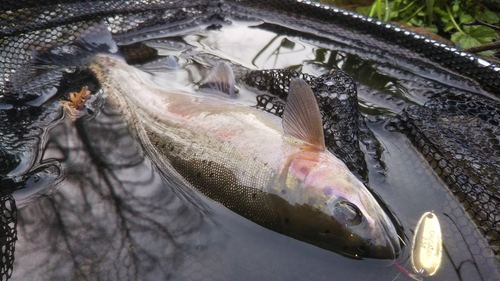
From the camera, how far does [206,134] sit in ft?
6.83

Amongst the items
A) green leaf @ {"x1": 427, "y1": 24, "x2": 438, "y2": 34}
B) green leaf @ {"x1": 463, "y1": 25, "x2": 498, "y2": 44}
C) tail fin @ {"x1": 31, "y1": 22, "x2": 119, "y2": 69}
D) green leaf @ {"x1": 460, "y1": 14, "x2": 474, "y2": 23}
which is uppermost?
green leaf @ {"x1": 460, "y1": 14, "x2": 474, "y2": 23}

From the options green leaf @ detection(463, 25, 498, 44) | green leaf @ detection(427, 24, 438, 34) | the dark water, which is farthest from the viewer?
green leaf @ detection(427, 24, 438, 34)

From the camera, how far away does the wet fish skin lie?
69.6 inches

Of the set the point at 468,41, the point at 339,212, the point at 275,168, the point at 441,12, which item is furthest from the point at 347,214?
the point at 441,12

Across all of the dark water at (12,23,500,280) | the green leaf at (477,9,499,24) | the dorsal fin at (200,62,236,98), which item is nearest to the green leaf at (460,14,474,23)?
the green leaf at (477,9,499,24)

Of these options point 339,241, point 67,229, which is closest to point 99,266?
point 67,229

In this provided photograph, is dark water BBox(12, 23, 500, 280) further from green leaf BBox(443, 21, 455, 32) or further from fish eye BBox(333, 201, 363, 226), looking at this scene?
green leaf BBox(443, 21, 455, 32)

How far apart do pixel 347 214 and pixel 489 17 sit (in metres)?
2.93

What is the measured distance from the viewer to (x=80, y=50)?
2881 millimetres

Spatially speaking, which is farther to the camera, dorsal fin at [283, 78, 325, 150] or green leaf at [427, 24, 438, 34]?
green leaf at [427, 24, 438, 34]

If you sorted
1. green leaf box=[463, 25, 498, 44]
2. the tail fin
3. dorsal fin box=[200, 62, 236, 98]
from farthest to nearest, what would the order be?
green leaf box=[463, 25, 498, 44] → the tail fin → dorsal fin box=[200, 62, 236, 98]

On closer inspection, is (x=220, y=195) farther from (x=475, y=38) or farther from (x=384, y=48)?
(x=475, y=38)

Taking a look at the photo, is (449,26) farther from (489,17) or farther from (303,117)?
(303,117)

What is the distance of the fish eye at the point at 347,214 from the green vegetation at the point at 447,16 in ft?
8.23
